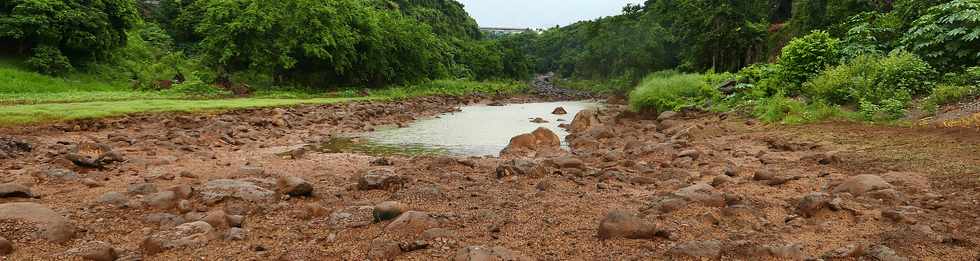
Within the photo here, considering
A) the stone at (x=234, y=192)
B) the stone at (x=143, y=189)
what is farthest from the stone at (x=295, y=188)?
the stone at (x=143, y=189)

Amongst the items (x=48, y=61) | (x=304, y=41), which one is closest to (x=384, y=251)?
(x=304, y=41)

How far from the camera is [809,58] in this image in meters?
17.9

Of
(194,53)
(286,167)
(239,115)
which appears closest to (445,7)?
(194,53)

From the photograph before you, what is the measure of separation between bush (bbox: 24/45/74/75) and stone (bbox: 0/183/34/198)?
32.4 metres

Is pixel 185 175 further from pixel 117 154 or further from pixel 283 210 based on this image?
pixel 283 210

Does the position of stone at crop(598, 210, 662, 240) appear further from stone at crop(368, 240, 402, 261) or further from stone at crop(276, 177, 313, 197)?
stone at crop(276, 177, 313, 197)

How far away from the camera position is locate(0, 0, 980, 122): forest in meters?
14.1

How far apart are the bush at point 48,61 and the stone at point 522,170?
115 ft

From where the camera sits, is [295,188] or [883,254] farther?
[295,188]

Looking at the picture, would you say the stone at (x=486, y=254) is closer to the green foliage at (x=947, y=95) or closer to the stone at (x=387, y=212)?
the stone at (x=387, y=212)

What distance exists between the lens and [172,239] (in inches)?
208

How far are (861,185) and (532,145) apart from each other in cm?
842

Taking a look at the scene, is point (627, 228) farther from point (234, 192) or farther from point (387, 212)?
point (234, 192)

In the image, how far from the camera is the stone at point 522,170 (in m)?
9.24
